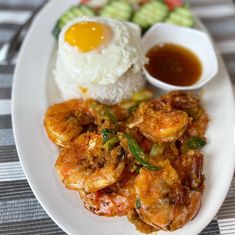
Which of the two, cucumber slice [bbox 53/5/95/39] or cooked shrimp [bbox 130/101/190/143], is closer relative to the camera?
cooked shrimp [bbox 130/101/190/143]

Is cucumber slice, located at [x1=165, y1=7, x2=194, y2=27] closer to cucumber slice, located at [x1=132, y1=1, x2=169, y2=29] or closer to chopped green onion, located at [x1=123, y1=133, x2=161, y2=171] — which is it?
cucumber slice, located at [x1=132, y1=1, x2=169, y2=29]

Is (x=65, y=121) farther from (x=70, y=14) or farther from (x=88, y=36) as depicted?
(x=70, y=14)

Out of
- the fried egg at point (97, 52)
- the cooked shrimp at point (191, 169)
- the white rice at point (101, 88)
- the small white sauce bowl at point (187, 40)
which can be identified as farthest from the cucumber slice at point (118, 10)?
the cooked shrimp at point (191, 169)

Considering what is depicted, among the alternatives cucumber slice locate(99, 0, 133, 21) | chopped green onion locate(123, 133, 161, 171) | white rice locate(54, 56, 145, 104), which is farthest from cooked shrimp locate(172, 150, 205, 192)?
cucumber slice locate(99, 0, 133, 21)

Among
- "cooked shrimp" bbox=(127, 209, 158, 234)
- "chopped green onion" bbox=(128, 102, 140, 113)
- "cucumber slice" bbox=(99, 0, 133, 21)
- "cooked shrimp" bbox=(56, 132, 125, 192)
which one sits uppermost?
"cucumber slice" bbox=(99, 0, 133, 21)

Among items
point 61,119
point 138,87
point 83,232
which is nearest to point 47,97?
point 61,119

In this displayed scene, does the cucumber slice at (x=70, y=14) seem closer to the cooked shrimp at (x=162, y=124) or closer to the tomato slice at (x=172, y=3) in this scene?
the tomato slice at (x=172, y=3)

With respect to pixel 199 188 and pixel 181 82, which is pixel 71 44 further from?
pixel 199 188
